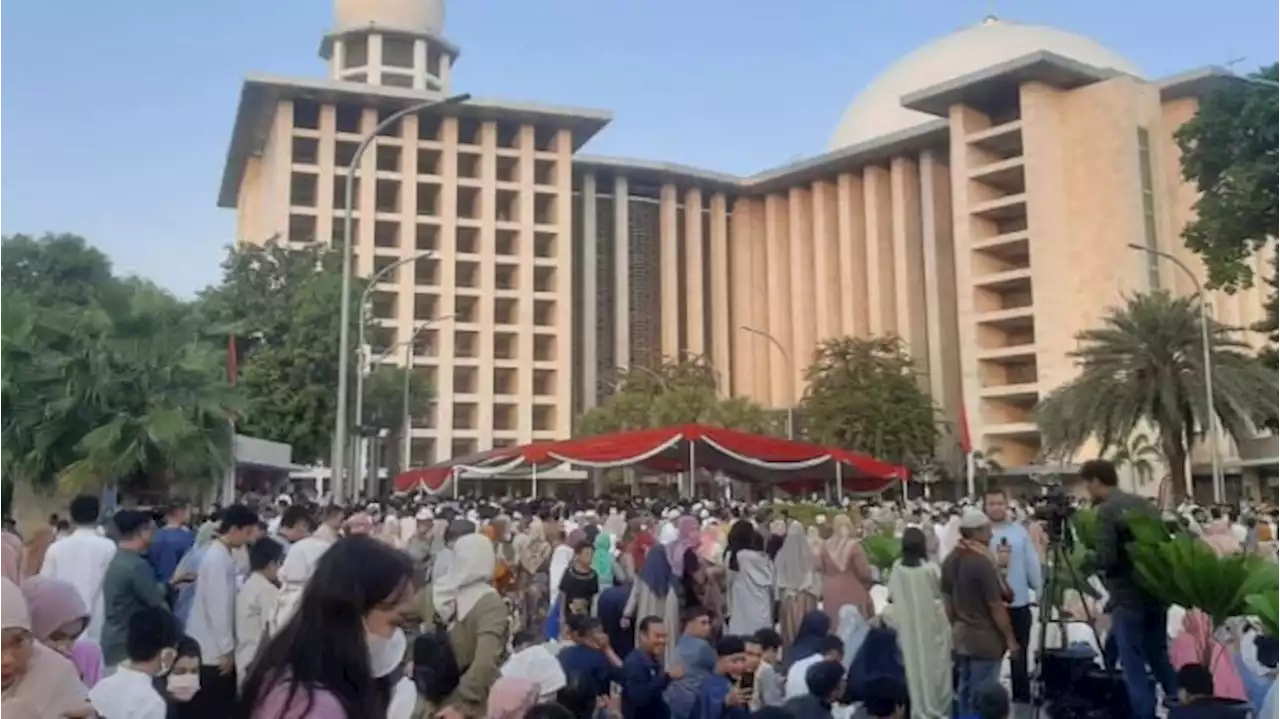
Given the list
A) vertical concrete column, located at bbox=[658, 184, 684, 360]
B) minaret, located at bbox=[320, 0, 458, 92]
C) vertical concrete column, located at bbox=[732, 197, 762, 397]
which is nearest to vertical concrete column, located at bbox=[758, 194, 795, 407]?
vertical concrete column, located at bbox=[732, 197, 762, 397]

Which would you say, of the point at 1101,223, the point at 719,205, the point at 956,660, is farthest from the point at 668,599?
the point at 719,205

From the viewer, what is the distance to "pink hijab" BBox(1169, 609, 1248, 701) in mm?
6793

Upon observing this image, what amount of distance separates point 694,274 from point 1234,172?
147 ft

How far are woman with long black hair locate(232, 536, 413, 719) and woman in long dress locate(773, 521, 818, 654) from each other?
30.2 feet

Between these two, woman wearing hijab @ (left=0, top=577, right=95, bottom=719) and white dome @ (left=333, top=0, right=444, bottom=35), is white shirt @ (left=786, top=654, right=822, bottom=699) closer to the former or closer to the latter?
woman wearing hijab @ (left=0, top=577, right=95, bottom=719)

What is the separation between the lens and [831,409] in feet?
158

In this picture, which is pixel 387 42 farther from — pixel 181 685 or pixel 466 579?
pixel 181 685

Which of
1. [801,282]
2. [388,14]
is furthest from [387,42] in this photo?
[801,282]

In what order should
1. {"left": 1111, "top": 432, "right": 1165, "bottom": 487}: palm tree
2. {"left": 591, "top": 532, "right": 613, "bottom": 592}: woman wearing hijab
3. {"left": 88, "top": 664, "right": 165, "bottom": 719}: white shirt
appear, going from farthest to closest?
{"left": 1111, "top": 432, "right": 1165, "bottom": 487}: palm tree → {"left": 591, "top": 532, "right": 613, "bottom": 592}: woman wearing hijab → {"left": 88, "top": 664, "right": 165, "bottom": 719}: white shirt

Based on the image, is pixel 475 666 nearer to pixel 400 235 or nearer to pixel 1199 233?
pixel 1199 233

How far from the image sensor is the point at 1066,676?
757cm

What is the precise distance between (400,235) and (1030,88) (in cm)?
2943

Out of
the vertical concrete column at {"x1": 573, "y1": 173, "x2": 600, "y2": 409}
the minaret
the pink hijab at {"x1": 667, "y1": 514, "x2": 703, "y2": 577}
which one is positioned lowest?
the pink hijab at {"x1": 667, "y1": 514, "x2": 703, "y2": 577}

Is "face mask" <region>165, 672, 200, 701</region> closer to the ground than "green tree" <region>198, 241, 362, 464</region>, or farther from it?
closer to the ground
